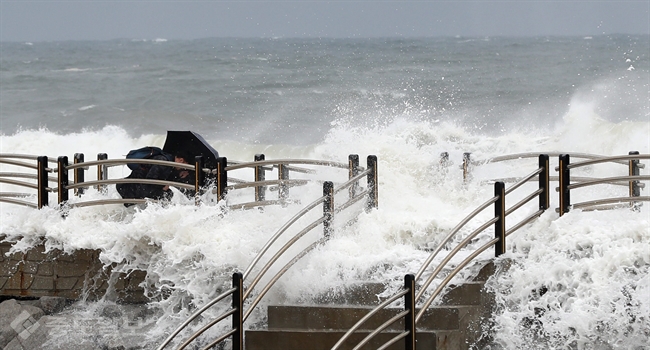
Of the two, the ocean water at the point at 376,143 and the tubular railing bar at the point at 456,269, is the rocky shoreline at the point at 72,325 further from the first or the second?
Answer: the tubular railing bar at the point at 456,269

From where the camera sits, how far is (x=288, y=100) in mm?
38750

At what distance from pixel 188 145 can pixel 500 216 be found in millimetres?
4437

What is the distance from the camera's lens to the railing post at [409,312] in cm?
729

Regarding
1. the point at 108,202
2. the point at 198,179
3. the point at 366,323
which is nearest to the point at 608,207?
the point at 366,323

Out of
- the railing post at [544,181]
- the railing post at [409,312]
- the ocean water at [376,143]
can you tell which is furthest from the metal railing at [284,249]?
the railing post at [544,181]

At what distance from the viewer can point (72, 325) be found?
33.4 ft

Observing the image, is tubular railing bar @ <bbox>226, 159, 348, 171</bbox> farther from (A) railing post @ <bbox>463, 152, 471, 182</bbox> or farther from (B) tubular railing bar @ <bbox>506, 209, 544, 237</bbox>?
(B) tubular railing bar @ <bbox>506, 209, 544, 237</bbox>

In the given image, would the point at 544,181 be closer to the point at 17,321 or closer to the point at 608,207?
the point at 608,207

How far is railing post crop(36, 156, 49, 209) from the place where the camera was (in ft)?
36.4

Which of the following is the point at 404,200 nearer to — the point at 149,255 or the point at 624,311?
the point at 149,255

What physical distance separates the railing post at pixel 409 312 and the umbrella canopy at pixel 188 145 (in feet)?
15.3

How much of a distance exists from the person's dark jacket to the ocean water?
24 cm

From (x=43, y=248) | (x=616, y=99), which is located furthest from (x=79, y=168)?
(x=616, y=99)

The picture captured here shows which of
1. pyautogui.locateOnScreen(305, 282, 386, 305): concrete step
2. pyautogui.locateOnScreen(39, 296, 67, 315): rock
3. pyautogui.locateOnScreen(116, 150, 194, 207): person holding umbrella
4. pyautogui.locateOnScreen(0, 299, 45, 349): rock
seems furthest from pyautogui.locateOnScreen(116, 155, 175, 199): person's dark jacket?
pyautogui.locateOnScreen(305, 282, 386, 305): concrete step
